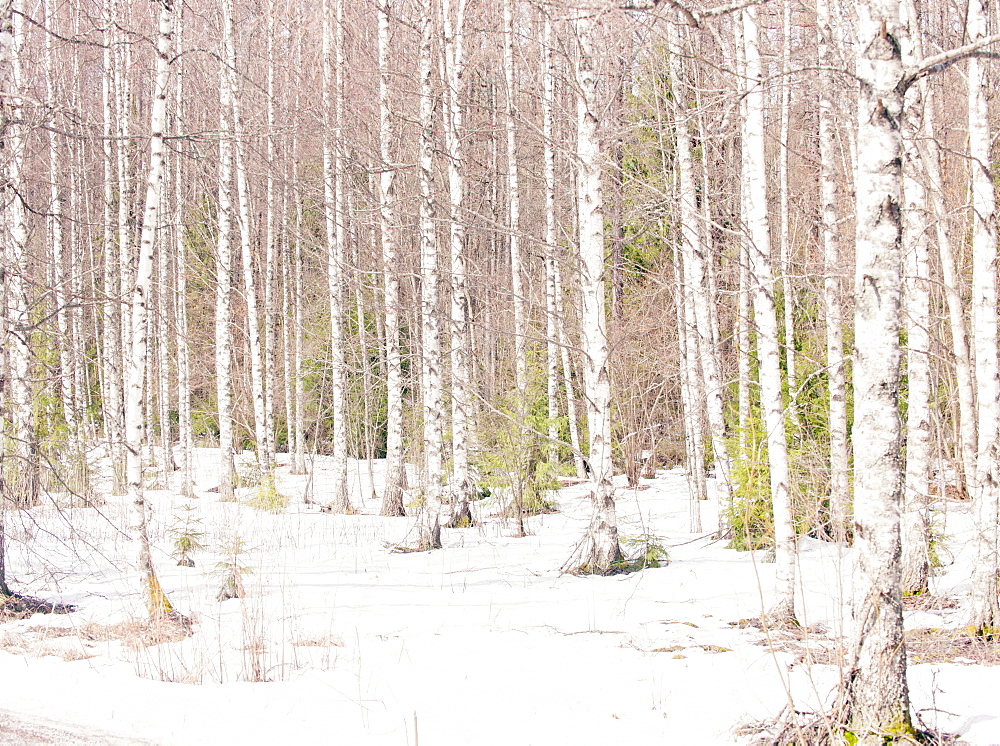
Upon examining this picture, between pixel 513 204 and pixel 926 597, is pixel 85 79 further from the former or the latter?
pixel 926 597

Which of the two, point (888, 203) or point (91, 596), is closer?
point (888, 203)

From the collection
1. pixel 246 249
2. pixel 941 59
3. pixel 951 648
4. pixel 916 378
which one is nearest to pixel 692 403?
pixel 916 378

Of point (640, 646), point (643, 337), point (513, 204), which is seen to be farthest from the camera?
point (643, 337)

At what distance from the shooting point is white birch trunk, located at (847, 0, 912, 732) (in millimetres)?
3533

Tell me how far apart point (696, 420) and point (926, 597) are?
589cm

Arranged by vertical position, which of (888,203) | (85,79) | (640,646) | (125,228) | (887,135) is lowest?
(640,646)

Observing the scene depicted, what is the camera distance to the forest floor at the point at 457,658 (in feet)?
14.0

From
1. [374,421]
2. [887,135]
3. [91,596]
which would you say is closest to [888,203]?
[887,135]

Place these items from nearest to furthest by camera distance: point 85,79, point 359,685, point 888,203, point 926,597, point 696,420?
point 888,203
point 359,685
point 926,597
point 696,420
point 85,79

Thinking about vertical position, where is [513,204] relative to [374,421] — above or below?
above

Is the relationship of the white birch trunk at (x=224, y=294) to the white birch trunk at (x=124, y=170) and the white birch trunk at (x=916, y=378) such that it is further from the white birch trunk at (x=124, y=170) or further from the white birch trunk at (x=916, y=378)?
the white birch trunk at (x=916, y=378)

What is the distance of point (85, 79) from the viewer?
2192cm

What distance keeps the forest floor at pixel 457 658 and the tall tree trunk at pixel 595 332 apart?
383 millimetres

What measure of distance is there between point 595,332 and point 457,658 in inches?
149
